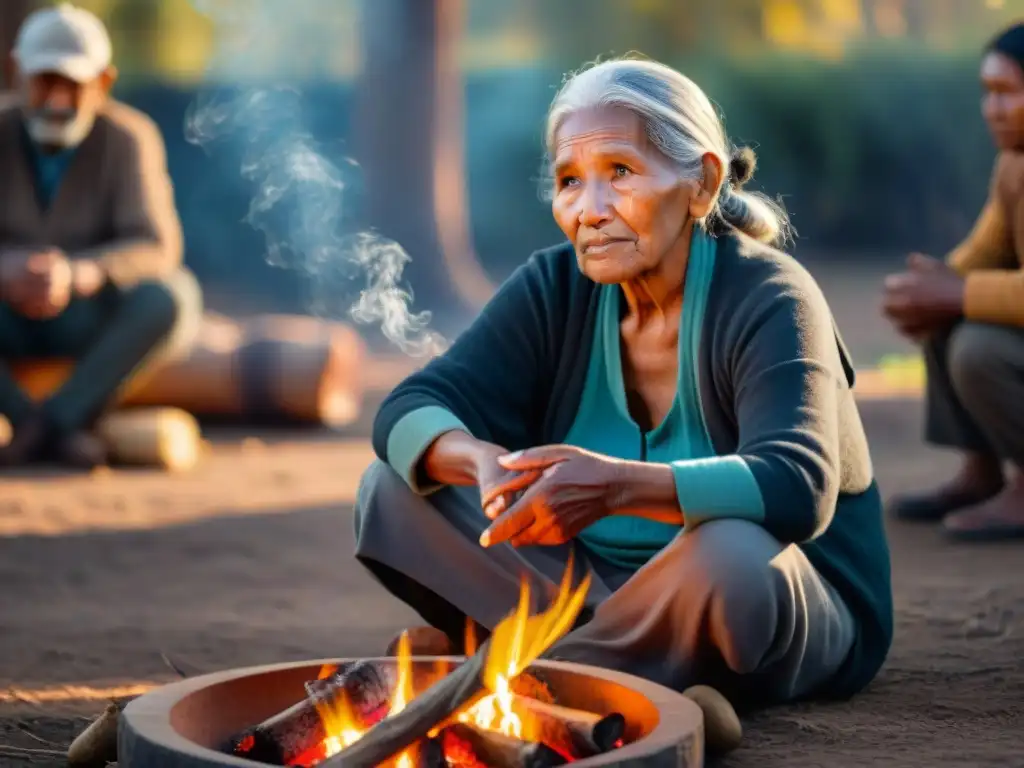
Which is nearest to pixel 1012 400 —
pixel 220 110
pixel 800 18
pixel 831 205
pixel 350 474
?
pixel 350 474

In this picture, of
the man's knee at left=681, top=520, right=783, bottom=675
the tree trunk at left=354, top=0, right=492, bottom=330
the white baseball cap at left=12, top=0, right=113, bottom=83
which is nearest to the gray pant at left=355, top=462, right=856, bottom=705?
the man's knee at left=681, top=520, right=783, bottom=675

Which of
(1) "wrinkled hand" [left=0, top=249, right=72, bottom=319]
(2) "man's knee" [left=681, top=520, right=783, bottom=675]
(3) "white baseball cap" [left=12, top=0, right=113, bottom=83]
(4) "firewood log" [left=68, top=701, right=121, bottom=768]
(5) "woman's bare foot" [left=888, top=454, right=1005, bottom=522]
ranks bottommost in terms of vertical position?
(4) "firewood log" [left=68, top=701, right=121, bottom=768]

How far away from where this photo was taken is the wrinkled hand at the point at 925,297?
231 inches

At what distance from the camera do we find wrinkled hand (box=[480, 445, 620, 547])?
3199mm

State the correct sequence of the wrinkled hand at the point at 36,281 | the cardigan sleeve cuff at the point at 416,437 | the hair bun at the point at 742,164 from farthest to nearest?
the wrinkled hand at the point at 36,281 → the hair bun at the point at 742,164 → the cardigan sleeve cuff at the point at 416,437

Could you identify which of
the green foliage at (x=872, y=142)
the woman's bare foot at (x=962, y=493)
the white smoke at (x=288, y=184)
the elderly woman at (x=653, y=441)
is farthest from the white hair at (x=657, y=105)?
the green foliage at (x=872, y=142)

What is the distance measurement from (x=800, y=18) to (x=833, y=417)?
72.9 ft

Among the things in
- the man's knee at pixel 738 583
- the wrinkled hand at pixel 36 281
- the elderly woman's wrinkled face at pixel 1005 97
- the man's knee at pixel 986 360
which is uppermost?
the elderly woman's wrinkled face at pixel 1005 97

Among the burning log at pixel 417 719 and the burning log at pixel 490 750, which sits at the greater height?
the burning log at pixel 417 719

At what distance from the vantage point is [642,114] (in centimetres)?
350

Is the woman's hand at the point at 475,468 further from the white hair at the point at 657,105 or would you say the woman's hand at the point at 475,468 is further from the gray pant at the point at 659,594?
the white hair at the point at 657,105

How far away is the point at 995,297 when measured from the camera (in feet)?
18.9

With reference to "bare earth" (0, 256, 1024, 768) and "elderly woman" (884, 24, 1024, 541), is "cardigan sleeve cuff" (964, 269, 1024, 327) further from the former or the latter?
"bare earth" (0, 256, 1024, 768)

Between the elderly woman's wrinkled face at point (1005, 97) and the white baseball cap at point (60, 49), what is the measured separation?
3.91m
